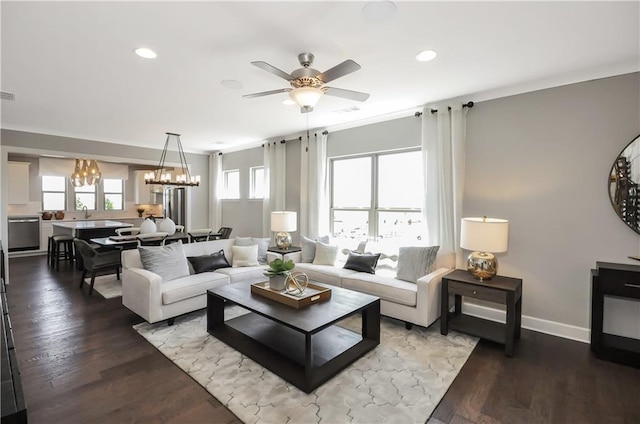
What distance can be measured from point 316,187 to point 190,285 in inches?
106

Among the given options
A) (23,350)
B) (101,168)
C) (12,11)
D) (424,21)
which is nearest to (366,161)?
(424,21)

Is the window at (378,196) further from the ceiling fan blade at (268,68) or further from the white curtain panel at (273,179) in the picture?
the ceiling fan blade at (268,68)

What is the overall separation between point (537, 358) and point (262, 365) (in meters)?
2.50

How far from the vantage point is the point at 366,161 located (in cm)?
511

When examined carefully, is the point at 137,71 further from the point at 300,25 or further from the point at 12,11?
the point at 300,25

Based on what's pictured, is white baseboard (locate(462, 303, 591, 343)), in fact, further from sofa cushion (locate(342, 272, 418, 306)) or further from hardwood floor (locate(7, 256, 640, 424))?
sofa cushion (locate(342, 272, 418, 306))

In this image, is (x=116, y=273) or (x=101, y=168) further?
(x=101, y=168)

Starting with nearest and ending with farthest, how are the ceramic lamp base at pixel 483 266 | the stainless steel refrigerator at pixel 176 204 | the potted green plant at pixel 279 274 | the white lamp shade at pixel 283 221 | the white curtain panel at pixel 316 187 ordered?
the potted green plant at pixel 279 274, the ceramic lamp base at pixel 483 266, the white lamp shade at pixel 283 221, the white curtain panel at pixel 316 187, the stainless steel refrigerator at pixel 176 204

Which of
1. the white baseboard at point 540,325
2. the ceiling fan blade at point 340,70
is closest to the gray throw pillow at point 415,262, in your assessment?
the white baseboard at point 540,325

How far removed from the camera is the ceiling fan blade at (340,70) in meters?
2.17

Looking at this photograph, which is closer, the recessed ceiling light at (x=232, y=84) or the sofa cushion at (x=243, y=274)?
the recessed ceiling light at (x=232, y=84)

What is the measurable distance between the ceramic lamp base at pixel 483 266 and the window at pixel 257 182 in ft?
15.7

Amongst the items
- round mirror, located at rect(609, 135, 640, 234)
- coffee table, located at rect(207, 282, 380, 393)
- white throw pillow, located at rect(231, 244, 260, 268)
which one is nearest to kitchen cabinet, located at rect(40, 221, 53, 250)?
white throw pillow, located at rect(231, 244, 260, 268)

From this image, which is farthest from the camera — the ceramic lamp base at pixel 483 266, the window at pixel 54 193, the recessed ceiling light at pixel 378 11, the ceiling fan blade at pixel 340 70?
the window at pixel 54 193
